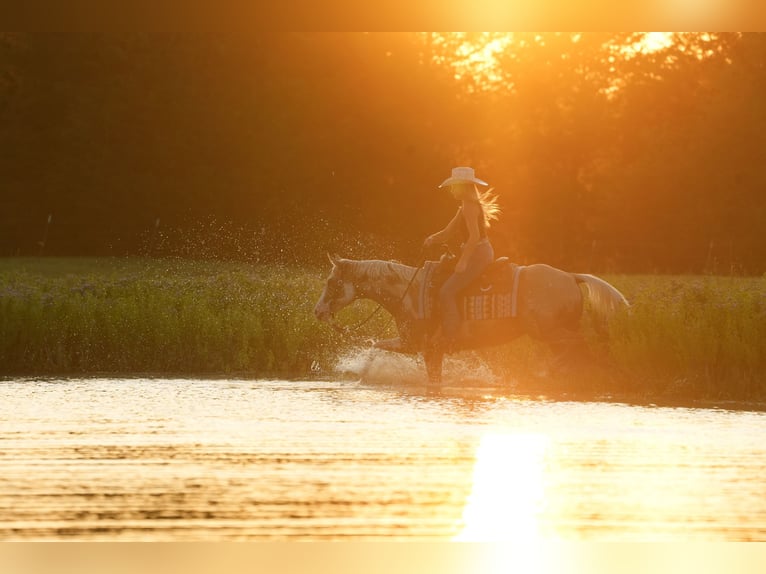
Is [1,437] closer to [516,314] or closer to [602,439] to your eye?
[602,439]

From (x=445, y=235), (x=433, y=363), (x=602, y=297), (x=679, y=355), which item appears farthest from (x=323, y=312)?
(x=679, y=355)

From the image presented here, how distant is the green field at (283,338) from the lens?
12.9 m

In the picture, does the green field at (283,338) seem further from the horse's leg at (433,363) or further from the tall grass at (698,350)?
the horse's leg at (433,363)

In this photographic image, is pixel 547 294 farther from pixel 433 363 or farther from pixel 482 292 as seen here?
pixel 433 363

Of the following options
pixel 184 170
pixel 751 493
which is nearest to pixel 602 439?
pixel 751 493

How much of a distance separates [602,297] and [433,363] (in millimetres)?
1426

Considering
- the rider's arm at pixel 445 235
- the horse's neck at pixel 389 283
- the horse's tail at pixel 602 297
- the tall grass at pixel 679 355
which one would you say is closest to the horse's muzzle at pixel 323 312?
the horse's neck at pixel 389 283

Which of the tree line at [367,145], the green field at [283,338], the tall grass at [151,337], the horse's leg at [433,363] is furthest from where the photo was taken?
the tree line at [367,145]

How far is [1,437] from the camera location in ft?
30.8

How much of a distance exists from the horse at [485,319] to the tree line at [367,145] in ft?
68.0

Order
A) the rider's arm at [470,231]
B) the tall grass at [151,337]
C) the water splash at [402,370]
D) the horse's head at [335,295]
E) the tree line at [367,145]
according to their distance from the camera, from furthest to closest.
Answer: the tree line at [367,145] < the tall grass at [151,337] < the water splash at [402,370] < the horse's head at [335,295] < the rider's arm at [470,231]

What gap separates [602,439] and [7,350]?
6.80 metres

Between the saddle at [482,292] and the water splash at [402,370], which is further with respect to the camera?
the water splash at [402,370]

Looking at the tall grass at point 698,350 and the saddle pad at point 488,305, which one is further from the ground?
the saddle pad at point 488,305
